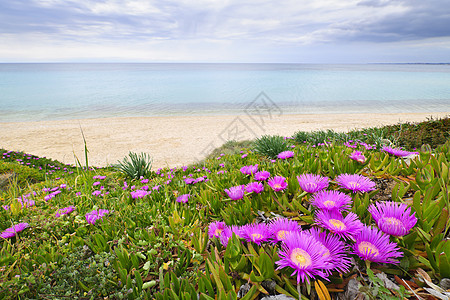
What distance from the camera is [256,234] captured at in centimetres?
98

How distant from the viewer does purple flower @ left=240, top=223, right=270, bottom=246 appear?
0.94m

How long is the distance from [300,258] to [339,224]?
20 cm

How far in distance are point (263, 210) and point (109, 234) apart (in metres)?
0.95

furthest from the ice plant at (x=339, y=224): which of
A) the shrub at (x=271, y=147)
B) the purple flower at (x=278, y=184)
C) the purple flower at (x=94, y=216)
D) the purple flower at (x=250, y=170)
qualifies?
the shrub at (x=271, y=147)

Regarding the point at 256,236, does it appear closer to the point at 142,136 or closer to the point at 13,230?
the point at 13,230

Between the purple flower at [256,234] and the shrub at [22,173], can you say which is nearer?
the purple flower at [256,234]

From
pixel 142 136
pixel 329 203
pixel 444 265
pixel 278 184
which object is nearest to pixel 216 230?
pixel 278 184

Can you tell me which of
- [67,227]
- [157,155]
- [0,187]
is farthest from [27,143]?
[67,227]

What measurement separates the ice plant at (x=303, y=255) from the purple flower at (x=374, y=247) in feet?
0.44

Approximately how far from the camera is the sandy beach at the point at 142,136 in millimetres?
11141

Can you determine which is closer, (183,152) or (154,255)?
(154,255)

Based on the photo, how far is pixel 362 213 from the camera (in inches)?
42.5

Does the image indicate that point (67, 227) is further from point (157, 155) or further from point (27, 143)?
point (27, 143)

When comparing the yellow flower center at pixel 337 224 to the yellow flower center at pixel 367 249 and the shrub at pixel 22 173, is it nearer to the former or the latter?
the yellow flower center at pixel 367 249
